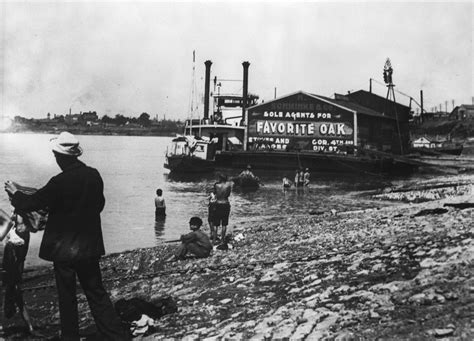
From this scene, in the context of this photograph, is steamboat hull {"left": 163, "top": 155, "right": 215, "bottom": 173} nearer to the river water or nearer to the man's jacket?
the river water

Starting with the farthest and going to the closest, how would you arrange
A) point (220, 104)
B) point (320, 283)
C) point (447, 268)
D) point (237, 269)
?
point (220, 104) < point (237, 269) < point (320, 283) < point (447, 268)

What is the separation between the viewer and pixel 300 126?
39.8 meters

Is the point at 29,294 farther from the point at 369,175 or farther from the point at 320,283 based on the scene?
the point at 369,175

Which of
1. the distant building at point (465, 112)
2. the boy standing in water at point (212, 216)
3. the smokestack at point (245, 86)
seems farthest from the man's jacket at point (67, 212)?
the distant building at point (465, 112)

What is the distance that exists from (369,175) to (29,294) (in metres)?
31.9

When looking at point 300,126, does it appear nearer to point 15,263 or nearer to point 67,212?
point 15,263

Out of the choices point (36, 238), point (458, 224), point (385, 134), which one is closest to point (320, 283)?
point (458, 224)

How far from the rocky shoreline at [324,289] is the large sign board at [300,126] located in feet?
104

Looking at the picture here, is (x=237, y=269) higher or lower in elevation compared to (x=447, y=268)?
lower

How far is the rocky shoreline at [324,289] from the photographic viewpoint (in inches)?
143

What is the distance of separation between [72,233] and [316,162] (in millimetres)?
33960

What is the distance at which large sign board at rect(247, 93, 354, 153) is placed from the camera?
128ft

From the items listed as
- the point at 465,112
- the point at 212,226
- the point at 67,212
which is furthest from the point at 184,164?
the point at 465,112

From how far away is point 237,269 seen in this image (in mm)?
6027
